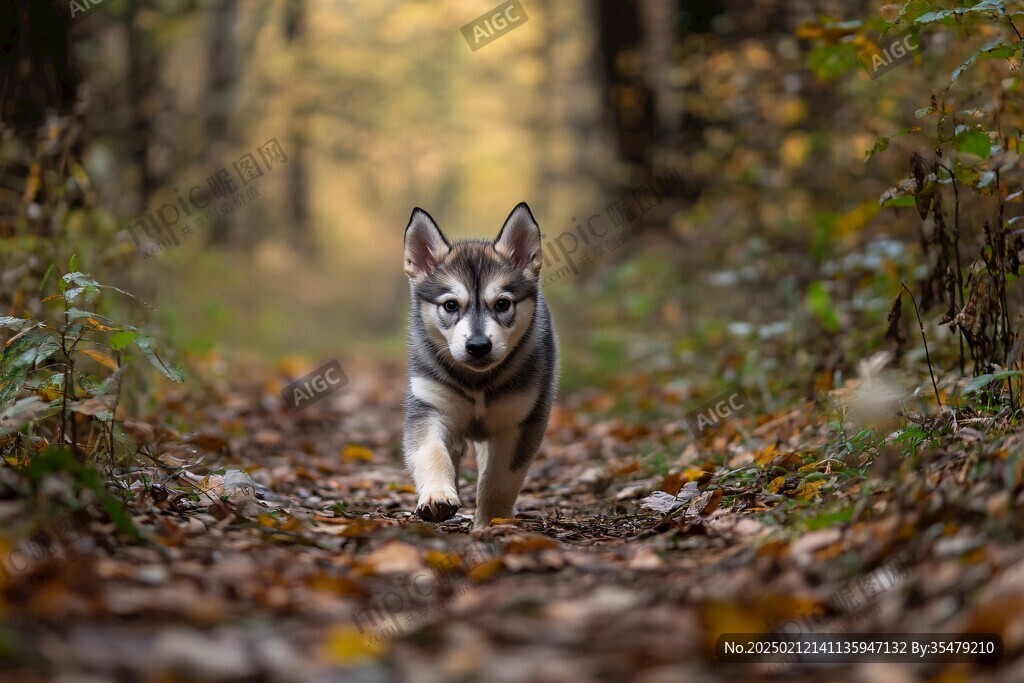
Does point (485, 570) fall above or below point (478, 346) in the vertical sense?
below

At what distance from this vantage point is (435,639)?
238 centimetres

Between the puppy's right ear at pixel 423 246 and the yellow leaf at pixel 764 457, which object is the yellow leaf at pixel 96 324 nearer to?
the puppy's right ear at pixel 423 246

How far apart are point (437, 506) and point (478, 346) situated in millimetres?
820

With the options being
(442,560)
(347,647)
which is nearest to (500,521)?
(442,560)

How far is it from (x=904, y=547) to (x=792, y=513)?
0.83 metres

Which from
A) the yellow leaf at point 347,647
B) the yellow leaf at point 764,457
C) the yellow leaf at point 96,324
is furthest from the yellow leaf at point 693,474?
the yellow leaf at point 96,324

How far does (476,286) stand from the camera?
15.8 feet

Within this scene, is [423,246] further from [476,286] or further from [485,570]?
[485,570]

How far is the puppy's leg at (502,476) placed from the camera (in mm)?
4465

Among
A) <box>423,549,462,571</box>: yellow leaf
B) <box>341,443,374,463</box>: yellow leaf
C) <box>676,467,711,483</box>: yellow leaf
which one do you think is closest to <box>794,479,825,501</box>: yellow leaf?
<box>676,467,711,483</box>: yellow leaf

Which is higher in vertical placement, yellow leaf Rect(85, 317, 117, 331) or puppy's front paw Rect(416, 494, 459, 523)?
yellow leaf Rect(85, 317, 117, 331)

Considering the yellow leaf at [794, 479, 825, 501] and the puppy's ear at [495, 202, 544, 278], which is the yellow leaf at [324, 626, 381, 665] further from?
the puppy's ear at [495, 202, 544, 278]

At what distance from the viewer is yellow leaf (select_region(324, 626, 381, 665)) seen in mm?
2236

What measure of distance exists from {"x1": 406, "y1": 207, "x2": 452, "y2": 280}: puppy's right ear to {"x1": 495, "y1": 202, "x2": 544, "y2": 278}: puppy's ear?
329 millimetres
